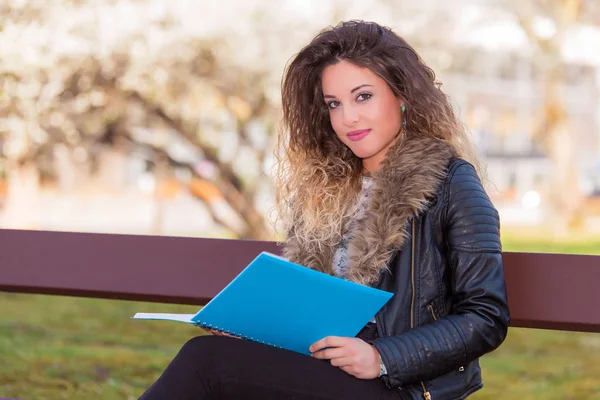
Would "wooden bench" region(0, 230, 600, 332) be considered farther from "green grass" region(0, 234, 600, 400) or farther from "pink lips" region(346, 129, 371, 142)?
"green grass" region(0, 234, 600, 400)

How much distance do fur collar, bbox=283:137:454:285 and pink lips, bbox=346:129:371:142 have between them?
0.31 ft

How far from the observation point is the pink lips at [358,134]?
7.66ft

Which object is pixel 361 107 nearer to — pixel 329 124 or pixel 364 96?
pixel 364 96

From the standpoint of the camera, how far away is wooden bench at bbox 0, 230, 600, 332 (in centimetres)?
228

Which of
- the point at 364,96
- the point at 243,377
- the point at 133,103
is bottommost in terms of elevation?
the point at 243,377

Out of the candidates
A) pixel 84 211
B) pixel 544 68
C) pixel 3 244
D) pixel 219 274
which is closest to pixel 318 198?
pixel 219 274

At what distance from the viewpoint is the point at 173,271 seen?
8.91ft

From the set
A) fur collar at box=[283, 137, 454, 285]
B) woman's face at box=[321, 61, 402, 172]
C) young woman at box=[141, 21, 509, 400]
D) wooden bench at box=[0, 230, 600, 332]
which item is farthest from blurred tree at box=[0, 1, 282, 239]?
fur collar at box=[283, 137, 454, 285]

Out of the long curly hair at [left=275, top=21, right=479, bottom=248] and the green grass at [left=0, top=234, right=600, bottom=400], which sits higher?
the long curly hair at [left=275, top=21, right=479, bottom=248]

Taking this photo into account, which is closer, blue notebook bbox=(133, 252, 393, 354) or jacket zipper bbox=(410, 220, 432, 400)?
blue notebook bbox=(133, 252, 393, 354)

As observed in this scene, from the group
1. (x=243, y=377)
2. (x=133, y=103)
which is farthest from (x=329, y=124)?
(x=133, y=103)

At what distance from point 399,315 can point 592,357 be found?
186 inches

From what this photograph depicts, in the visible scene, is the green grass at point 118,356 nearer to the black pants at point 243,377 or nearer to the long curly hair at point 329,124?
the long curly hair at point 329,124

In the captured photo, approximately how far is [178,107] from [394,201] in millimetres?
8461
